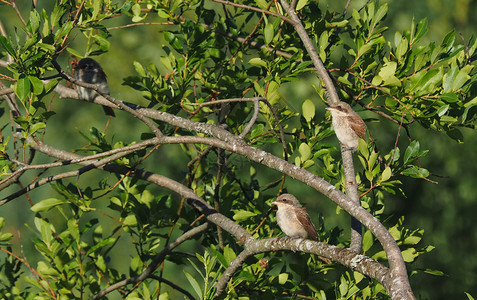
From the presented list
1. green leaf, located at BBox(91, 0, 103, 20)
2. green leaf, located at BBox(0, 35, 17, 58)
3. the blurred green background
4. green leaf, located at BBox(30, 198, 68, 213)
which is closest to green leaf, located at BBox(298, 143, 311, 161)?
green leaf, located at BBox(91, 0, 103, 20)

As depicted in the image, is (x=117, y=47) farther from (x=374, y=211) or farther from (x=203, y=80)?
(x=374, y=211)

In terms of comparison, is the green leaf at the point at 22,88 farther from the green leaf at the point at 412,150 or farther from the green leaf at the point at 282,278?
the green leaf at the point at 412,150

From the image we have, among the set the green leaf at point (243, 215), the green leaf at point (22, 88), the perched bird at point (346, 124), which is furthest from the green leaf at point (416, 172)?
the green leaf at point (22, 88)

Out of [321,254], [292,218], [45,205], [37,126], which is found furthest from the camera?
[292,218]

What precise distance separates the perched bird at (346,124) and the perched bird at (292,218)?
0.52 metres

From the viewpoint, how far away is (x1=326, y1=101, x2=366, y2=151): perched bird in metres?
4.09

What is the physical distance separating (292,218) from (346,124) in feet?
2.33

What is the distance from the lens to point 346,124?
454 cm

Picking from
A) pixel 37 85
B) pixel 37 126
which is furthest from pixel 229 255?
pixel 37 85

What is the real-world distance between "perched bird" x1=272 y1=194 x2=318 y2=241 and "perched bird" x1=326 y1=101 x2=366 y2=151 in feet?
1.69

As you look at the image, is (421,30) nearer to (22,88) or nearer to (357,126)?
(357,126)

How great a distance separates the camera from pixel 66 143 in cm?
1146

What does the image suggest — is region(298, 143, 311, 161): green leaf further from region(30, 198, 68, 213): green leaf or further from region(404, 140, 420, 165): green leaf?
region(30, 198, 68, 213): green leaf

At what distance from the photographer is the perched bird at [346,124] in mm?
4094
